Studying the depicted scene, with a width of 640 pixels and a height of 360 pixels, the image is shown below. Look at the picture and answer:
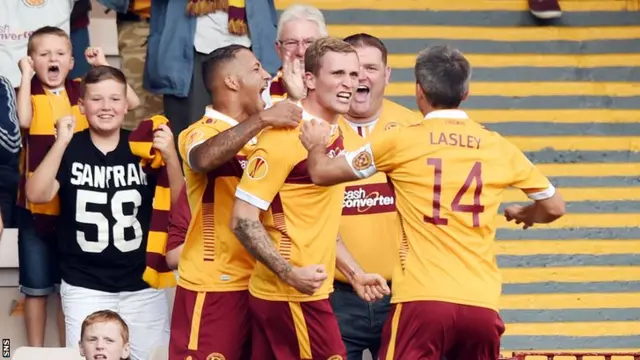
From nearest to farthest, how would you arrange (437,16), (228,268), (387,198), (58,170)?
(228,268), (387,198), (58,170), (437,16)

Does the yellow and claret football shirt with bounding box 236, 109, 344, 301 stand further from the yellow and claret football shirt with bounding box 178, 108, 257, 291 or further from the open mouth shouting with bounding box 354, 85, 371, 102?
the open mouth shouting with bounding box 354, 85, 371, 102

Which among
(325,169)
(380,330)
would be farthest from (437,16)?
(325,169)

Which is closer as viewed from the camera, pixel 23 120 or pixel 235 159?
pixel 235 159

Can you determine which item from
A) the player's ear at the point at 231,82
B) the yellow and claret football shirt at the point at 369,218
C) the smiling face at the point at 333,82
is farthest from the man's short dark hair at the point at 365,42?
the smiling face at the point at 333,82

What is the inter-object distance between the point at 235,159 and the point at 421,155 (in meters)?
0.92

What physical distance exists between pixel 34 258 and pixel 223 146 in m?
2.14

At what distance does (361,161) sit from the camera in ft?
21.6

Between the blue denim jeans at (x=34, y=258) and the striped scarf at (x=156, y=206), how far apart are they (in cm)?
68

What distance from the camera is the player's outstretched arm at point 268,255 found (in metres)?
6.57

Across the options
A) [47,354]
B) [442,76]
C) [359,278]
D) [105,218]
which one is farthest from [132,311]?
[442,76]

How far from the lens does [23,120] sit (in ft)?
28.1

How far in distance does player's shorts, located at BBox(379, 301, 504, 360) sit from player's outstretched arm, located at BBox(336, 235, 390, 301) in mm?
238

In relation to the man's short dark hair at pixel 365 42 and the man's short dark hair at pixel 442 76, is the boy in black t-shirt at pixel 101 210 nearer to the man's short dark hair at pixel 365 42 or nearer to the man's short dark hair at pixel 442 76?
the man's short dark hair at pixel 365 42

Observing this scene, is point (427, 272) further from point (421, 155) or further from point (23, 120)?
point (23, 120)
